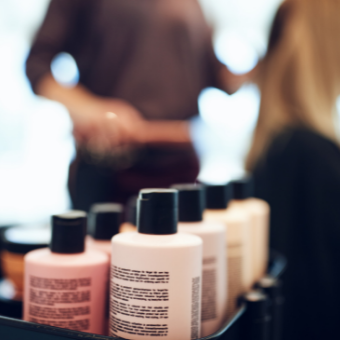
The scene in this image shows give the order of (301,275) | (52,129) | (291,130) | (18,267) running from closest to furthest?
1. (18,267)
2. (301,275)
3. (291,130)
4. (52,129)

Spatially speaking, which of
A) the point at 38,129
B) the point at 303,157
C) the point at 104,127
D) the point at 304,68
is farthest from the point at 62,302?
the point at 38,129

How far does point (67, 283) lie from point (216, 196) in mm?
172

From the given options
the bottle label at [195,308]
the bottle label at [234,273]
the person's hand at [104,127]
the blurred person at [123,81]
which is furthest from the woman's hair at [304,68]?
the bottle label at [195,308]

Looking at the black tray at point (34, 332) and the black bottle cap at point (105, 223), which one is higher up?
the black bottle cap at point (105, 223)

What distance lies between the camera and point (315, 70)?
25.8 inches

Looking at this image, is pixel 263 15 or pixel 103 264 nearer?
pixel 103 264

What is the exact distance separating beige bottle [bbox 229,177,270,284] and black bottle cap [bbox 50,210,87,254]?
0.61 feet

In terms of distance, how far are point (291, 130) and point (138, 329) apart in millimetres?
508

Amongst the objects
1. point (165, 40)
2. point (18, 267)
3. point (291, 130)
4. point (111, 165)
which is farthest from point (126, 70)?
point (18, 267)

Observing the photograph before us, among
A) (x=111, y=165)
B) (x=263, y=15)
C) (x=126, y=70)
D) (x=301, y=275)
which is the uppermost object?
(x=263, y=15)

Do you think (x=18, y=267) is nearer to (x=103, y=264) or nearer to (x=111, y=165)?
(x=103, y=264)

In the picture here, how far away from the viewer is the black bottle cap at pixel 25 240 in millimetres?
350

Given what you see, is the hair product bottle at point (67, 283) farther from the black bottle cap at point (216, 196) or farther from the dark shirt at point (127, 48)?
the dark shirt at point (127, 48)

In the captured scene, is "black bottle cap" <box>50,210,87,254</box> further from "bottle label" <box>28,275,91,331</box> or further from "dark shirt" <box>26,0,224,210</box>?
"dark shirt" <box>26,0,224,210</box>
